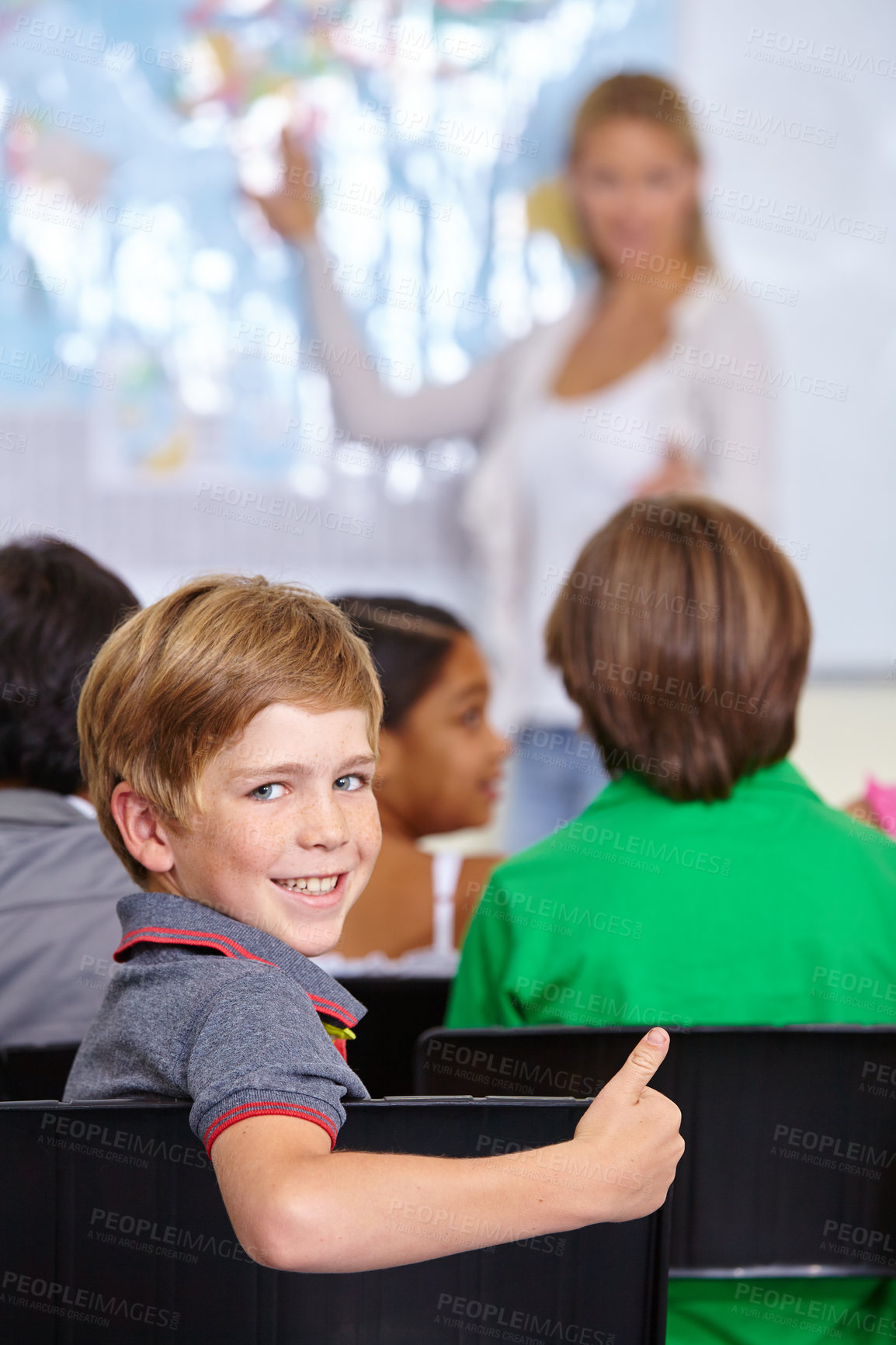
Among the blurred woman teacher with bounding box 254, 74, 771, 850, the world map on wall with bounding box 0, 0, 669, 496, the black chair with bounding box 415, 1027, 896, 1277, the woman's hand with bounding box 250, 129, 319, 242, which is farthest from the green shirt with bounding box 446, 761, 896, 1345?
the woman's hand with bounding box 250, 129, 319, 242

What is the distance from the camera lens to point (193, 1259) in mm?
769

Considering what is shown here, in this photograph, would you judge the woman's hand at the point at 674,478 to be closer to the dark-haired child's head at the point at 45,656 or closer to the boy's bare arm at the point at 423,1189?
the dark-haired child's head at the point at 45,656

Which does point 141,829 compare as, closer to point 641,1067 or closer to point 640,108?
point 641,1067

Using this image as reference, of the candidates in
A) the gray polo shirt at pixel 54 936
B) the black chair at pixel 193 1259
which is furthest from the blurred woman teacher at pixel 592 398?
the black chair at pixel 193 1259

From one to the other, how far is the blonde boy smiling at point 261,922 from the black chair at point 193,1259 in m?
0.05

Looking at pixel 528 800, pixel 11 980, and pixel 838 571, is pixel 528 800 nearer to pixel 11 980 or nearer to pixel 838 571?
pixel 838 571

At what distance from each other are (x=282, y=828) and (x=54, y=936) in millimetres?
599

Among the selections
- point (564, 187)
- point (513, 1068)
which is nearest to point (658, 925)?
point (513, 1068)

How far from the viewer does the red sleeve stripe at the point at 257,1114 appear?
682 mm

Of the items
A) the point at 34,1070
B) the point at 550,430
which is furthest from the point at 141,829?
the point at 550,430

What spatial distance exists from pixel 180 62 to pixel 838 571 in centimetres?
240

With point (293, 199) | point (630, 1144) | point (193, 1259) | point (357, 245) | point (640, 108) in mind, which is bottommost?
point (193, 1259)

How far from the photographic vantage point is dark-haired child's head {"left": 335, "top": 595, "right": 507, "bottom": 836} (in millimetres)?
1986

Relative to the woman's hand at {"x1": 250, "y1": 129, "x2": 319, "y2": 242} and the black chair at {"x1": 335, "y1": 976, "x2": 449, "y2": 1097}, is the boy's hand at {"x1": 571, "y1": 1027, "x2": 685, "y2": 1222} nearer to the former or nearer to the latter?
the black chair at {"x1": 335, "y1": 976, "x2": 449, "y2": 1097}
